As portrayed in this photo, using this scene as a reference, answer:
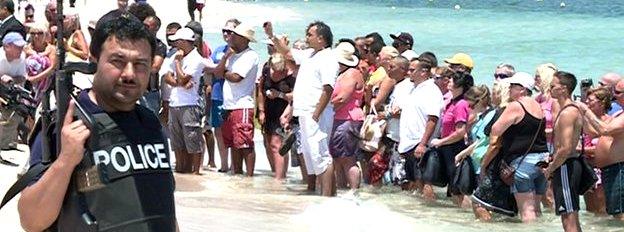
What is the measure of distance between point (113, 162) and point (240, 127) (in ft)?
27.8

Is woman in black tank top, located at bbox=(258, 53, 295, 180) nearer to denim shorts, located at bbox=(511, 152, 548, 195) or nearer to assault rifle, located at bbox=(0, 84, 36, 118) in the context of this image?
assault rifle, located at bbox=(0, 84, 36, 118)

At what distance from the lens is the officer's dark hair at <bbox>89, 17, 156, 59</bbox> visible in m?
3.63

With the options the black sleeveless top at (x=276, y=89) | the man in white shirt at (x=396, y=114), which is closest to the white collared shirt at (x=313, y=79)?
the man in white shirt at (x=396, y=114)

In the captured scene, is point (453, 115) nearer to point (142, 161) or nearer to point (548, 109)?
point (548, 109)

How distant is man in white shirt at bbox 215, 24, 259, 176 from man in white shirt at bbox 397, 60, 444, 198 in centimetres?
166

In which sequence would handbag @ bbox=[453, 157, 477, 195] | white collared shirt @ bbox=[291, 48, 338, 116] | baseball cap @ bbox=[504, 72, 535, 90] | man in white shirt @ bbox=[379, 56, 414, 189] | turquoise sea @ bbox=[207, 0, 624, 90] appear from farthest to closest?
turquoise sea @ bbox=[207, 0, 624, 90] < man in white shirt @ bbox=[379, 56, 414, 189] < white collared shirt @ bbox=[291, 48, 338, 116] < handbag @ bbox=[453, 157, 477, 195] < baseball cap @ bbox=[504, 72, 535, 90]

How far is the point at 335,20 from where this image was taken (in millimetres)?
50750

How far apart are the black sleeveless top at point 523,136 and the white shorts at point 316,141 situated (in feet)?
6.14

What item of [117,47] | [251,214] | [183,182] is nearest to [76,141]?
[117,47]

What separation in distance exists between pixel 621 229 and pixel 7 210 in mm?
4857

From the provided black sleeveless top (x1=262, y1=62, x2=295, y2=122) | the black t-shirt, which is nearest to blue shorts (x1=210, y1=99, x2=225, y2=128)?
black sleeveless top (x1=262, y1=62, x2=295, y2=122)

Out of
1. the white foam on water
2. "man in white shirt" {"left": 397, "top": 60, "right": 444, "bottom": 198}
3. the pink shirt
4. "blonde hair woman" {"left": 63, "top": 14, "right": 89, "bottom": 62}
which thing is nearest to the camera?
the white foam on water

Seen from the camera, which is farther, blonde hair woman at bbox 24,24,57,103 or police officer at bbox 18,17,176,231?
blonde hair woman at bbox 24,24,57,103

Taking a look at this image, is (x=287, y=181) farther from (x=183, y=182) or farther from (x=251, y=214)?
(x=251, y=214)
